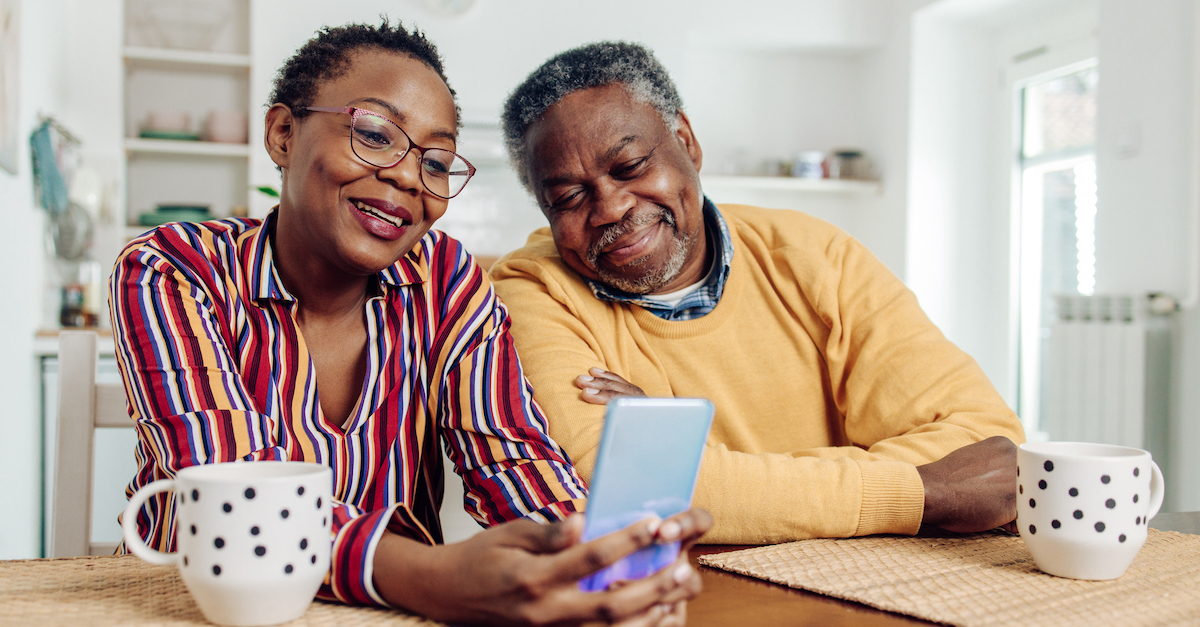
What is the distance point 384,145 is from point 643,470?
0.55 m

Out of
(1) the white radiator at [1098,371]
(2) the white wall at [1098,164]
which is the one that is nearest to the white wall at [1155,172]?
(2) the white wall at [1098,164]

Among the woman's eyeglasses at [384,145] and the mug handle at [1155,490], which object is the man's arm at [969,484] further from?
the woman's eyeglasses at [384,145]

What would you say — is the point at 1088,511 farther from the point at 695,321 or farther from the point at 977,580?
the point at 695,321

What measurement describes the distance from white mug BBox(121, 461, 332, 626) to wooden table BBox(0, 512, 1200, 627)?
0.04 metres

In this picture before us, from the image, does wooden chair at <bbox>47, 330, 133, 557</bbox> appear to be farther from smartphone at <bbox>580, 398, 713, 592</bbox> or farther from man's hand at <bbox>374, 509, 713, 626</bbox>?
smartphone at <bbox>580, 398, 713, 592</bbox>

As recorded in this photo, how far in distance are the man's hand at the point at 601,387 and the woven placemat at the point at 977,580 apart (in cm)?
27

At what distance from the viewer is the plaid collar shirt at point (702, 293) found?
1249 millimetres

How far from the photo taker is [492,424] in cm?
90

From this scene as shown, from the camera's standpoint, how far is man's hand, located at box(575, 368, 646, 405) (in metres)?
0.98

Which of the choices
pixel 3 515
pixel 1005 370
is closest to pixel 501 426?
pixel 3 515

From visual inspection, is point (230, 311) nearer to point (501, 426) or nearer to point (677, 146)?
point (501, 426)

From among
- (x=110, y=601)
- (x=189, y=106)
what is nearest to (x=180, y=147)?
(x=189, y=106)

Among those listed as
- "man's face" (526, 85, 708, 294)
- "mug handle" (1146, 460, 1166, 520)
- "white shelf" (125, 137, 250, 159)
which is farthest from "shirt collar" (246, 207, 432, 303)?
"white shelf" (125, 137, 250, 159)

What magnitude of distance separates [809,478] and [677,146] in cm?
61
